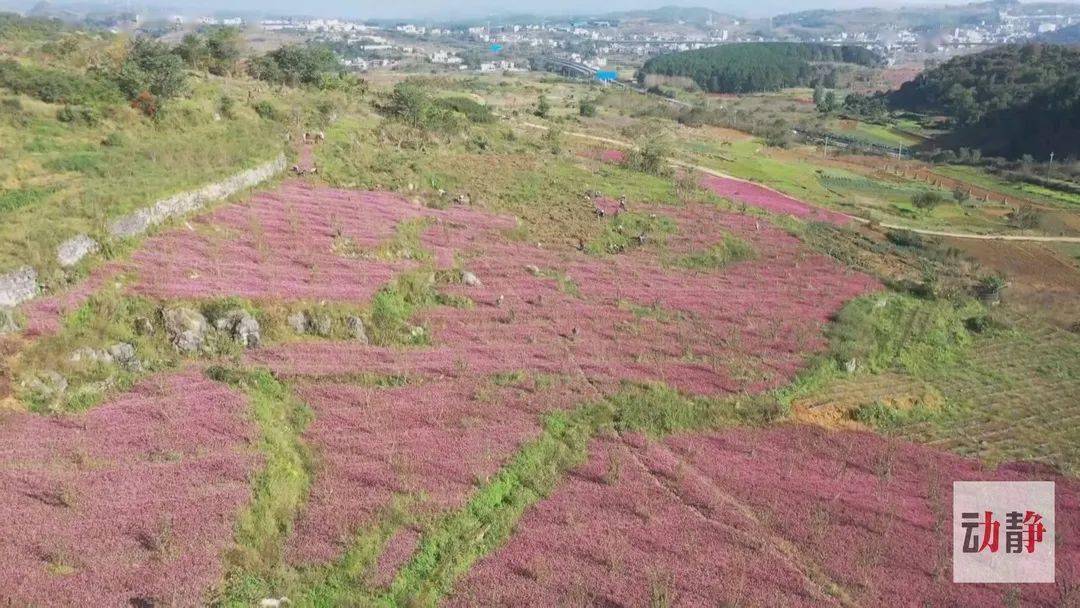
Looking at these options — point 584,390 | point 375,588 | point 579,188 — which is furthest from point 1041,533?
point 579,188

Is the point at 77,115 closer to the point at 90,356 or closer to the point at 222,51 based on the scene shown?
the point at 90,356

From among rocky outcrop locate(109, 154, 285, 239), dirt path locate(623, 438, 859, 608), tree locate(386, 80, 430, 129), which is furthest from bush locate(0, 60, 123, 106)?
dirt path locate(623, 438, 859, 608)

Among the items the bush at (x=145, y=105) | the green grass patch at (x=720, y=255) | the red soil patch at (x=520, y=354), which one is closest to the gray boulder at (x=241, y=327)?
the red soil patch at (x=520, y=354)

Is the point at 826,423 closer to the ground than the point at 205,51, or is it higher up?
closer to the ground

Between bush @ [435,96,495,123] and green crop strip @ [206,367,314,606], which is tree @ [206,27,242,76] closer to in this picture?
bush @ [435,96,495,123]

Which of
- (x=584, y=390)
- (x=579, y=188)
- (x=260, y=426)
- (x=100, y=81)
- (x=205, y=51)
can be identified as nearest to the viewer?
(x=260, y=426)

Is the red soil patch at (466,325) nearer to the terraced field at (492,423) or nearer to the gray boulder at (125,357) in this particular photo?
the terraced field at (492,423)

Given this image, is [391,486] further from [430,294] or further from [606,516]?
[430,294]
